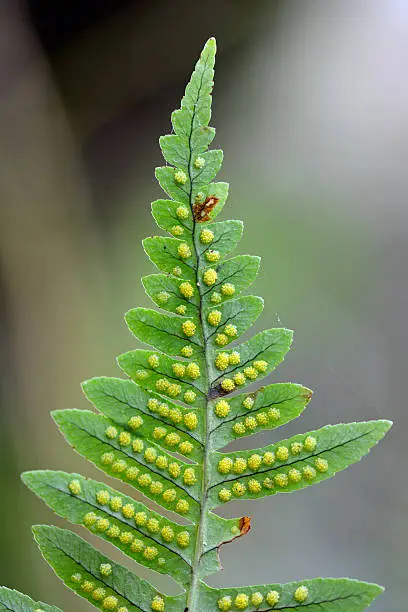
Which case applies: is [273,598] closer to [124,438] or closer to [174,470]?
[174,470]

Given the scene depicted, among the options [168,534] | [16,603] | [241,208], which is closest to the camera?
[16,603]

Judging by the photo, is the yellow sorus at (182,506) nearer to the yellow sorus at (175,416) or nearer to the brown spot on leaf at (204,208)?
the yellow sorus at (175,416)

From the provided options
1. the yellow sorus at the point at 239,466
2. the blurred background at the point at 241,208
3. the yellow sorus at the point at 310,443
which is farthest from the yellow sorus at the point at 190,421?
the blurred background at the point at 241,208

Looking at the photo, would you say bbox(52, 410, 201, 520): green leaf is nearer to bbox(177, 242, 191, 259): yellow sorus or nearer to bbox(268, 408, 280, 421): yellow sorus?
bbox(268, 408, 280, 421): yellow sorus

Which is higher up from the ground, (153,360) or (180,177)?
(180,177)

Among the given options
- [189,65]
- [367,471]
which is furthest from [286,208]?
[367,471]

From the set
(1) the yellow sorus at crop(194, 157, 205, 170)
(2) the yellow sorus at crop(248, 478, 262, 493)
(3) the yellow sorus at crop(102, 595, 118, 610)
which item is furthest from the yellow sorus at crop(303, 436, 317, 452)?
(1) the yellow sorus at crop(194, 157, 205, 170)

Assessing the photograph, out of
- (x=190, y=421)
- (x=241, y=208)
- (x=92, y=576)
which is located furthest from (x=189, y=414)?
(x=241, y=208)
